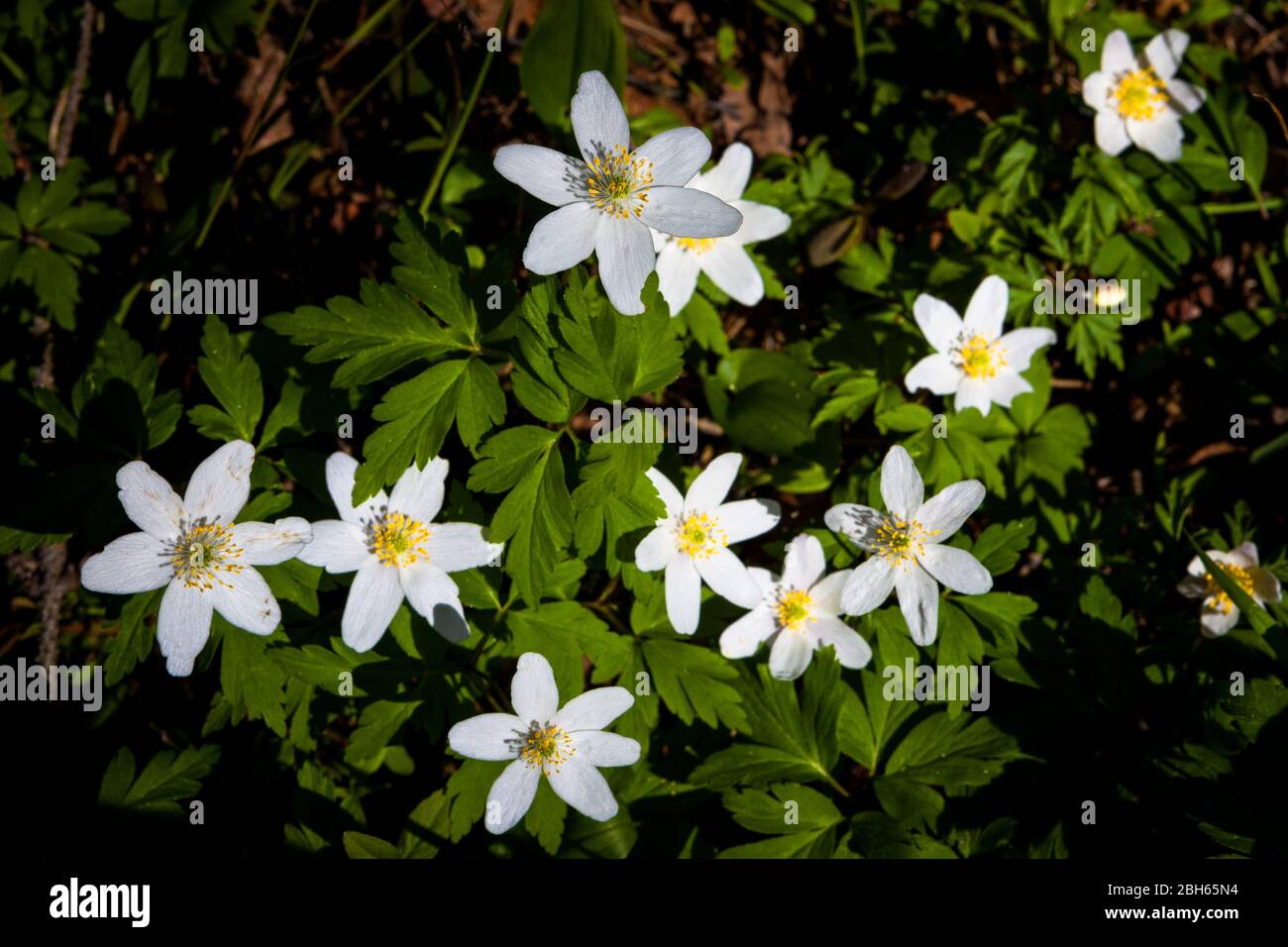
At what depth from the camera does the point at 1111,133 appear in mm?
3869

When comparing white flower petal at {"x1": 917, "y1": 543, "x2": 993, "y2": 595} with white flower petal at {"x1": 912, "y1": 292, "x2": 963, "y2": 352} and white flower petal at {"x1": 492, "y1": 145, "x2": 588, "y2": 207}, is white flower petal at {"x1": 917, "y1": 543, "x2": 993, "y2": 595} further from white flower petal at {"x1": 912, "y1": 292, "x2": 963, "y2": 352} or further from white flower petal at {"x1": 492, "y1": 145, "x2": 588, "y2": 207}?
white flower petal at {"x1": 492, "y1": 145, "x2": 588, "y2": 207}

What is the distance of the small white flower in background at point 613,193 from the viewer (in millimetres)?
2463

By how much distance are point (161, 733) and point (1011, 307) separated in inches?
155

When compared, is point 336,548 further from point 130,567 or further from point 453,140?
point 453,140

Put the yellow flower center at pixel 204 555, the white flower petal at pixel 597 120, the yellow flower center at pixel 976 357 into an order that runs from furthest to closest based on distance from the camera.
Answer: the yellow flower center at pixel 976 357 → the yellow flower center at pixel 204 555 → the white flower petal at pixel 597 120

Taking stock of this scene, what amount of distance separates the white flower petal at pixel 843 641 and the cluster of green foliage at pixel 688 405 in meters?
0.07

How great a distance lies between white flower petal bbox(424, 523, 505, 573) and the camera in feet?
9.14

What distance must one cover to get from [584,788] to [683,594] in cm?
70

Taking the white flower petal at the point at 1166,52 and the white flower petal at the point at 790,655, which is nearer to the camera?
the white flower petal at the point at 790,655

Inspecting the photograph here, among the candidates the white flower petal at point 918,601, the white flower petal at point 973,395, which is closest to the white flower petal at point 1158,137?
the white flower petal at point 973,395

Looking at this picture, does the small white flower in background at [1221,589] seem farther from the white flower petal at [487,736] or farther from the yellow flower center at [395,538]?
the yellow flower center at [395,538]

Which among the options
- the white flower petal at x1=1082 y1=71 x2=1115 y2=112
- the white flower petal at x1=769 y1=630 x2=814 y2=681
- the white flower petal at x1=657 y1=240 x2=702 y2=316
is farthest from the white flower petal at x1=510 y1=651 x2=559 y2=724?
the white flower petal at x1=1082 y1=71 x2=1115 y2=112
